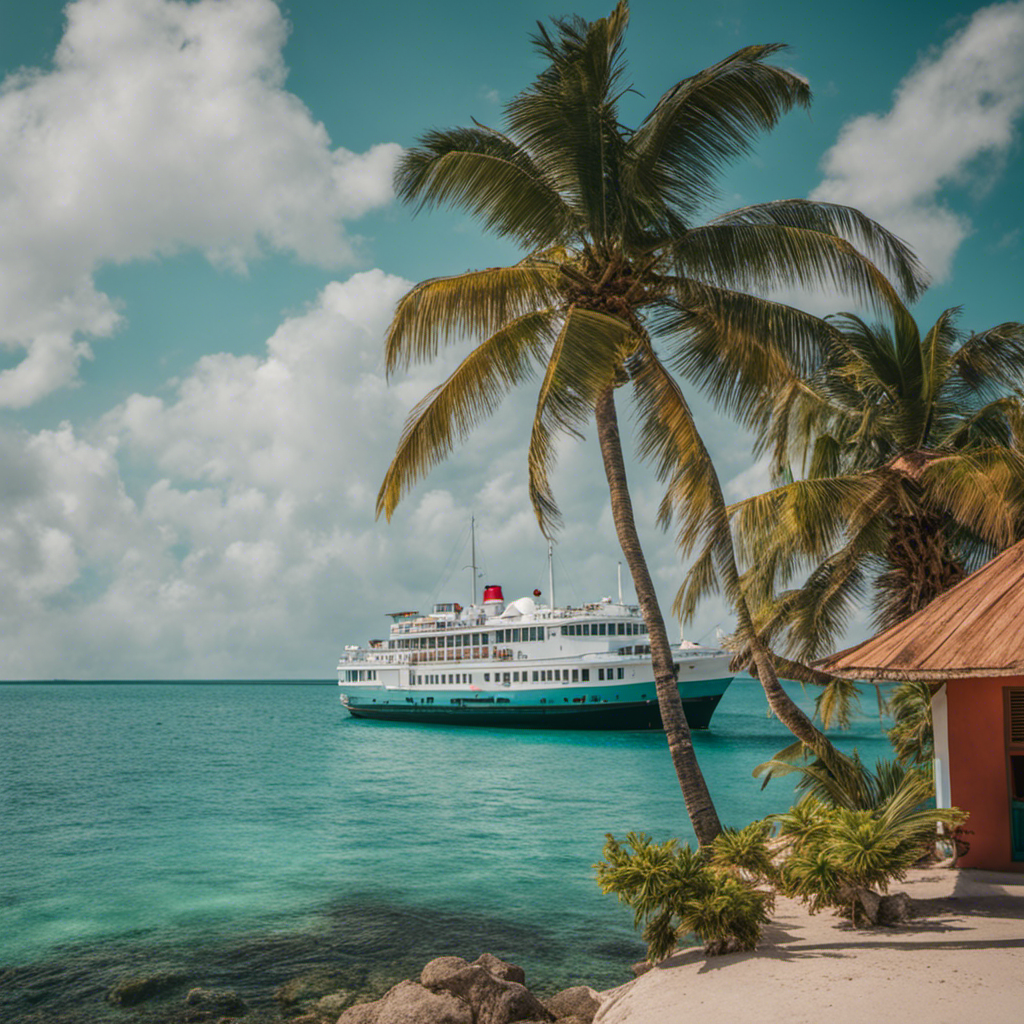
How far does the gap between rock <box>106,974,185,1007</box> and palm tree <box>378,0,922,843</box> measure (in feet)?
20.3

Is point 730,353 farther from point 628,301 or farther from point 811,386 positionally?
point 811,386

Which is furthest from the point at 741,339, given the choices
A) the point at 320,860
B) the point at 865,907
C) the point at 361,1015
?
the point at 320,860

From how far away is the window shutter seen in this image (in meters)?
7.07

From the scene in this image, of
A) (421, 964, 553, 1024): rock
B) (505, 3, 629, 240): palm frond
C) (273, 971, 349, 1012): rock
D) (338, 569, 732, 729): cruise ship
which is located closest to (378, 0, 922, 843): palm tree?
(505, 3, 629, 240): palm frond

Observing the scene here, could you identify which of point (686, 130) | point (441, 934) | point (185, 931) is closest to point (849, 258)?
point (686, 130)

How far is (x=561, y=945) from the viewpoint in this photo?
33.2ft

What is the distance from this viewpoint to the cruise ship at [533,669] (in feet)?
132

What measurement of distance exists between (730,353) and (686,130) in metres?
2.20

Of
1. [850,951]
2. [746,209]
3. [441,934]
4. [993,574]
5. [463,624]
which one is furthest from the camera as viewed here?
[463,624]

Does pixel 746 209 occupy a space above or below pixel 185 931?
above

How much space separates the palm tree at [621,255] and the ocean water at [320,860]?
543 cm

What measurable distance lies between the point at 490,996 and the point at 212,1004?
3.17 meters

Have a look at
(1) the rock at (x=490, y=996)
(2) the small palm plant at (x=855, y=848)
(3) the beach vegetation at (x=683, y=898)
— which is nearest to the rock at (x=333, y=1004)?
(1) the rock at (x=490, y=996)

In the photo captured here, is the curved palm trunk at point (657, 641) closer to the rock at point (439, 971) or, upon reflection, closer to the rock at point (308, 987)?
the rock at point (439, 971)
